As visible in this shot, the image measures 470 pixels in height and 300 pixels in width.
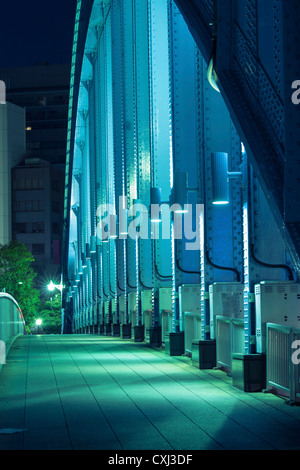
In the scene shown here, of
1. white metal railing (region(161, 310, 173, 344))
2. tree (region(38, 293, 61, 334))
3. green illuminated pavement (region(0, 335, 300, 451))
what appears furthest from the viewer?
tree (region(38, 293, 61, 334))

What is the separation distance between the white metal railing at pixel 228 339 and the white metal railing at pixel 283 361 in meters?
2.07

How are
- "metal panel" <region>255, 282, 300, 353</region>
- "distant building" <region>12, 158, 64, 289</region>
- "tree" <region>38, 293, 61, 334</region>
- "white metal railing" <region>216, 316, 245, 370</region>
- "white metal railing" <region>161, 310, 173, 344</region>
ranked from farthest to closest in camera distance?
"distant building" <region>12, 158, 64, 289</region> < "tree" <region>38, 293, 61, 334</region> < "white metal railing" <region>161, 310, 173, 344</region> < "white metal railing" <region>216, 316, 245, 370</region> < "metal panel" <region>255, 282, 300, 353</region>

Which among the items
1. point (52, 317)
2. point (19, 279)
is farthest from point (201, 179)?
point (52, 317)

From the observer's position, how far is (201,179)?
19.0m

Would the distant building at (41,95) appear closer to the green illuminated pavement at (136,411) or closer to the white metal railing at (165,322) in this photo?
the white metal railing at (165,322)

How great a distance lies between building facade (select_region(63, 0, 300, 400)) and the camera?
1044 cm

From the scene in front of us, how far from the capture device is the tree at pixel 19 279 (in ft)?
269

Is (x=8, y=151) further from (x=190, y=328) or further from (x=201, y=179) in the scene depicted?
(x=201, y=179)

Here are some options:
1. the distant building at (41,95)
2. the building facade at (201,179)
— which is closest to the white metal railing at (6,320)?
the building facade at (201,179)

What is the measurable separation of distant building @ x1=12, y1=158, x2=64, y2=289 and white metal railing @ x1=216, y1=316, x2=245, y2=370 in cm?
10793

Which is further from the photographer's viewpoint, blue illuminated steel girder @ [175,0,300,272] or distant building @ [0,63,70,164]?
distant building @ [0,63,70,164]

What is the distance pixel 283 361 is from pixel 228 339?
4128 millimetres

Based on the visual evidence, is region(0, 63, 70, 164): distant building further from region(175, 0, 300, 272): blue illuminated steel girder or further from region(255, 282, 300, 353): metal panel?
region(175, 0, 300, 272): blue illuminated steel girder

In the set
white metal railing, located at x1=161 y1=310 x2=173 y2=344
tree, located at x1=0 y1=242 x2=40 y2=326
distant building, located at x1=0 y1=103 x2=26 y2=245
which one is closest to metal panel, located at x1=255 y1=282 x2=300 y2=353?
white metal railing, located at x1=161 y1=310 x2=173 y2=344
